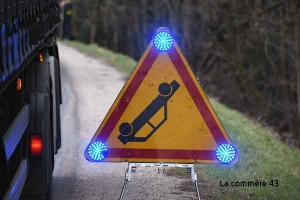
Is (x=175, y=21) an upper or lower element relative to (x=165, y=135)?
lower

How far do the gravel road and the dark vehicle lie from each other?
1.00m

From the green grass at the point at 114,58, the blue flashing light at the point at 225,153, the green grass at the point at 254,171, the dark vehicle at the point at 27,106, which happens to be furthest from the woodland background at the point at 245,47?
the blue flashing light at the point at 225,153

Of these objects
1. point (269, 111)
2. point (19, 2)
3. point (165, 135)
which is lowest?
point (269, 111)

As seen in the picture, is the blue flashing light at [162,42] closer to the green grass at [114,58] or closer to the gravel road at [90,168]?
the gravel road at [90,168]

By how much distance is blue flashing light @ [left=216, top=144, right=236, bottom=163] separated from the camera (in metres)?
5.95

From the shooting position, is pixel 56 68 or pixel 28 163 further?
pixel 56 68

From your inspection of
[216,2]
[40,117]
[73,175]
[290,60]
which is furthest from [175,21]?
[40,117]

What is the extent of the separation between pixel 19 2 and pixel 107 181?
399cm

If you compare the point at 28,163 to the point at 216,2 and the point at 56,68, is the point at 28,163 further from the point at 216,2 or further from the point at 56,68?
the point at 216,2

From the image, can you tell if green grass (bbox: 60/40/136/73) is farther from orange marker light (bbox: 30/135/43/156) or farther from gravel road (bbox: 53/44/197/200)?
orange marker light (bbox: 30/135/43/156)

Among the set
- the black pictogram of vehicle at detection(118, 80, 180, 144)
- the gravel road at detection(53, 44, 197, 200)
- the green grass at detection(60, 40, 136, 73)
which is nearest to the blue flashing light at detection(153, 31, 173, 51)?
the black pictogram of vehicle at detection(118, 80, 180, 144)

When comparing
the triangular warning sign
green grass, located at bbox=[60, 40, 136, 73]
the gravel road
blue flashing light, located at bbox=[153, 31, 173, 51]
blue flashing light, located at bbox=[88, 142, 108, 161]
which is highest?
blue flashing light, located at bbox=[153, 31, 173, 51]

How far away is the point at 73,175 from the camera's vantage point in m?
9.40

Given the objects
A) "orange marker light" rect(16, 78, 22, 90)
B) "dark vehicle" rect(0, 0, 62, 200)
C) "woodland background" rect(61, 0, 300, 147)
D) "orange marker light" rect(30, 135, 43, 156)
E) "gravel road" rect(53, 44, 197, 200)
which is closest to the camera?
"dark vehicle" rect(0, 0, 62, 200)
